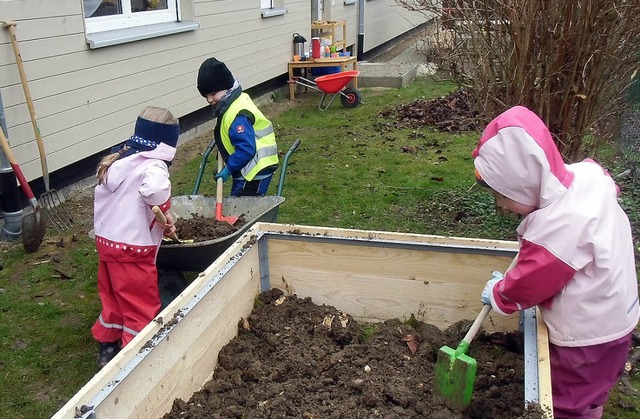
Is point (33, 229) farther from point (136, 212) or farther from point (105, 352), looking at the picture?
point (136, 212)

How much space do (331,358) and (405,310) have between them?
1.96 feet

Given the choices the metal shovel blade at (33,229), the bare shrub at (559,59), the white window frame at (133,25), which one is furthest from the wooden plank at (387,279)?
the white window frame at (133,25)

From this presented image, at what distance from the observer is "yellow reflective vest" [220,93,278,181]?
4660mm

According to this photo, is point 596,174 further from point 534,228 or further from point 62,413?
point 62,413

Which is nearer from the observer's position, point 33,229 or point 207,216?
point 207,216

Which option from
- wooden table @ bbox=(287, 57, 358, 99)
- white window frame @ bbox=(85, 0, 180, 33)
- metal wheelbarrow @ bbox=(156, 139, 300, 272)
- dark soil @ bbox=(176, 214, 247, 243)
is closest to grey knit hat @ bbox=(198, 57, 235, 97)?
metal wheelbarrow @ bbox=(156, 139, 300, 272)

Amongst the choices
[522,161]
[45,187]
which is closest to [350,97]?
[45,187]

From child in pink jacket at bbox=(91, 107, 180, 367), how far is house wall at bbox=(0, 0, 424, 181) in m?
2.45

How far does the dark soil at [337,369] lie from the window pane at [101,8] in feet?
14.5

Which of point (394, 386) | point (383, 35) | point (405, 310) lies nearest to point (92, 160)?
point (405, 310)

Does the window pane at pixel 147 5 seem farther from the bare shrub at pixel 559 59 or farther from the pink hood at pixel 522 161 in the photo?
the pink hood at pixel 522 161

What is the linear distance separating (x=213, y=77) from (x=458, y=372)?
9.48 feet

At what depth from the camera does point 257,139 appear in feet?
15.6

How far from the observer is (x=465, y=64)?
608 cm
